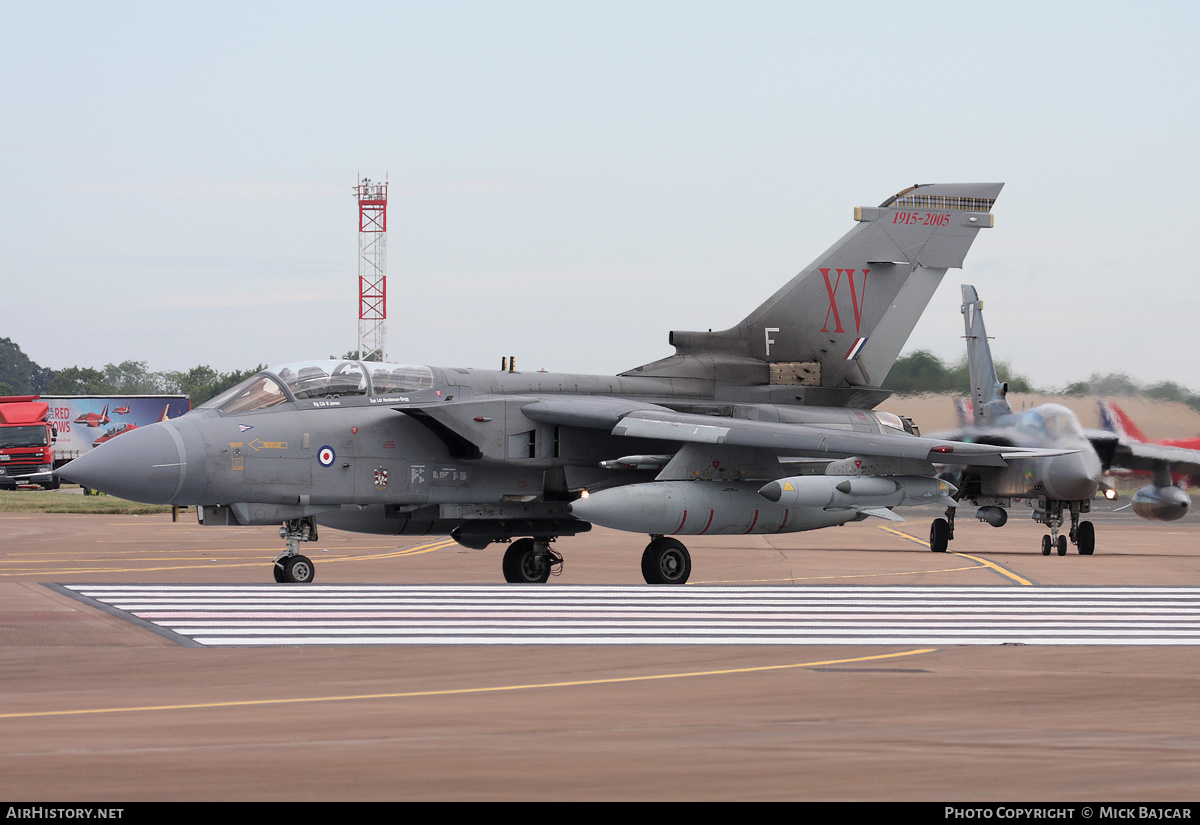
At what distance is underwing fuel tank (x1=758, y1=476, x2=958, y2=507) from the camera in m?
15.7

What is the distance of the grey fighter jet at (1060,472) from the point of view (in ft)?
80.7

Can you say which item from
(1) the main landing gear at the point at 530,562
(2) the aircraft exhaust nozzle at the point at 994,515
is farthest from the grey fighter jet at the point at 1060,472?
(1) the main landing gear at the point at 530,562

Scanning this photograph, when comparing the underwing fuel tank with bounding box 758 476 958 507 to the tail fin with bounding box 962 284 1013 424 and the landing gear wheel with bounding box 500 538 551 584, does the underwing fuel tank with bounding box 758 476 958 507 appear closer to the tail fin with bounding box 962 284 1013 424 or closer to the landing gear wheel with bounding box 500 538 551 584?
the landing gear wheel with bounding box 500 538 551 584

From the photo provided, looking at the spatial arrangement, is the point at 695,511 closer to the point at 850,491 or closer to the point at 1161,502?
the point at 850,491

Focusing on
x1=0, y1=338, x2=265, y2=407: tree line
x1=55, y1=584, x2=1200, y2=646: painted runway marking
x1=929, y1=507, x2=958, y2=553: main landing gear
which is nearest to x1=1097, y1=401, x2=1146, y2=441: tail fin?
x1=929, y1=507, x2=958, y2=553: main landing gear

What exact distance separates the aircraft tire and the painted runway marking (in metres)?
0.70

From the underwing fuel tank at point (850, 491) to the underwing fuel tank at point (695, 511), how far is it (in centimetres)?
35

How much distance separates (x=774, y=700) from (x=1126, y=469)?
21891 millimetres

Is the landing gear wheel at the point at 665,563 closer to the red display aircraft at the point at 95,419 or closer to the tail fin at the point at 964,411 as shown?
the tail fin at the point at 964,411

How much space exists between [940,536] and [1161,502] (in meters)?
4.72

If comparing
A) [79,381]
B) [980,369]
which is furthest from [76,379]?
[980,369]

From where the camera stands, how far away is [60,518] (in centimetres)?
3484

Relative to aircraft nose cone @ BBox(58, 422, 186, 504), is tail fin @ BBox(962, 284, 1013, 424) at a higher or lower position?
higher

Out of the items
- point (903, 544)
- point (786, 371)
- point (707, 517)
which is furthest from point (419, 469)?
point (903, 544)
